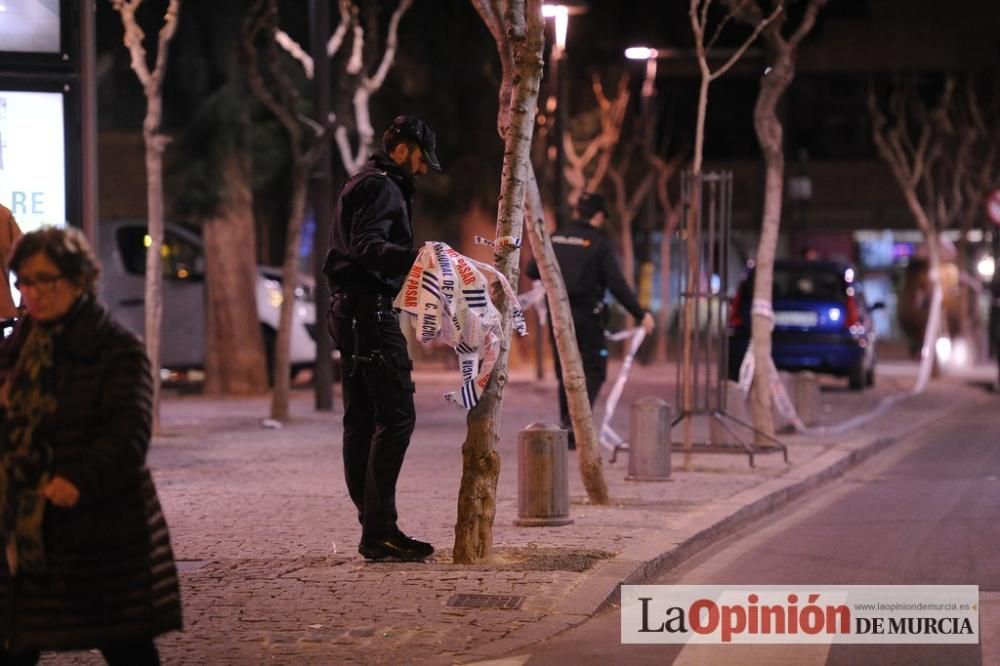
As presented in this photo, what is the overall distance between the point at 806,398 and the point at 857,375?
664 cm

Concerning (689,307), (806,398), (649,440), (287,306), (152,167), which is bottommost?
(806,398)

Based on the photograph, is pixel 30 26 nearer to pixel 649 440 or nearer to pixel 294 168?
pixel 649 440

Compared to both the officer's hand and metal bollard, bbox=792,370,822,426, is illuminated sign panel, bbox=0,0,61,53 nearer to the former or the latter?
the officer's hand

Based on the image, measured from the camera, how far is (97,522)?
5.18 m

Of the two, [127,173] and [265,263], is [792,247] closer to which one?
[265,263]

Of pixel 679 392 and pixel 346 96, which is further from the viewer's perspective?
pixel 346 96

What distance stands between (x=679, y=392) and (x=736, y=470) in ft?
2.69

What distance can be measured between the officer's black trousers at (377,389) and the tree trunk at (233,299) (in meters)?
13.5

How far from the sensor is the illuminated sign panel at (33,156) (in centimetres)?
1123

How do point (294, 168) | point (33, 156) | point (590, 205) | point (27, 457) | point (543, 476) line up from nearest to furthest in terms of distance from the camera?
point (27, 457) → point (543, 476) → point (33, 156) → point (590, 205) → point (294, 168)

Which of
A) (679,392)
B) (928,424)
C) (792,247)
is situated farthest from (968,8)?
(679,392)

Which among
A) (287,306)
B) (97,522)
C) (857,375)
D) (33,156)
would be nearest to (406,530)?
(33,156)

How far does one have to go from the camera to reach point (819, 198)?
49.4 m

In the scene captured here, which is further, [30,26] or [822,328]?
[822,328]
